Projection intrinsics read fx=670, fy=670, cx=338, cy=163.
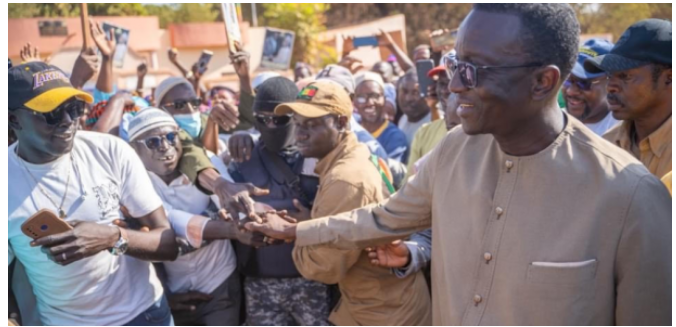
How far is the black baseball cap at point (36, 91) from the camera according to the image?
9.93 ft

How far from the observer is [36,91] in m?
3.04

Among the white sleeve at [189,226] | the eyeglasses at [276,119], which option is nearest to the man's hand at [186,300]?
the white sleeve at [189,226]

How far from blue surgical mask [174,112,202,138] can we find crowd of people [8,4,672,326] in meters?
0.03

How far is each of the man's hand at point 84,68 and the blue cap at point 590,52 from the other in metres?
3.52

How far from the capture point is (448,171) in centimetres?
233

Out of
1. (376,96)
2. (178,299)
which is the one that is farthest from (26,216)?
(376,96)

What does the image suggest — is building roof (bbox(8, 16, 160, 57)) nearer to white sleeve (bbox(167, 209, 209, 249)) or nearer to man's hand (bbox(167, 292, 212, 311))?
man's hand (bbox(167, 292, 212, 311))

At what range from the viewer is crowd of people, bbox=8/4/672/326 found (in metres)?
1.99

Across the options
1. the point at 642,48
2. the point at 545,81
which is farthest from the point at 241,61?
the point at 545,81

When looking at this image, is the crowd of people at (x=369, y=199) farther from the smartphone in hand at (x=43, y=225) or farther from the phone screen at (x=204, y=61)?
the phone screen at (x=204, y=61)

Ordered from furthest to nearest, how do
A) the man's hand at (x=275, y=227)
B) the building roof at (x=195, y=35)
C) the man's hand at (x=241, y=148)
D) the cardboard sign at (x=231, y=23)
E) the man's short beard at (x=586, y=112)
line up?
the building roof at (x=195, y=35) → the cardboard sign at (x=231, y=23) → the man's short beard at (x=586, y=112) → the man's hand at (x=241, y=148) → the man's hand at (x=275, y=227)

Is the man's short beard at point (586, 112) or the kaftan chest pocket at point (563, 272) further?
the man's short beard at point (586, 112)

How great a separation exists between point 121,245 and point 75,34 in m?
18.3

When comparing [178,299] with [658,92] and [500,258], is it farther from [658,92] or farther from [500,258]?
[658,92]
